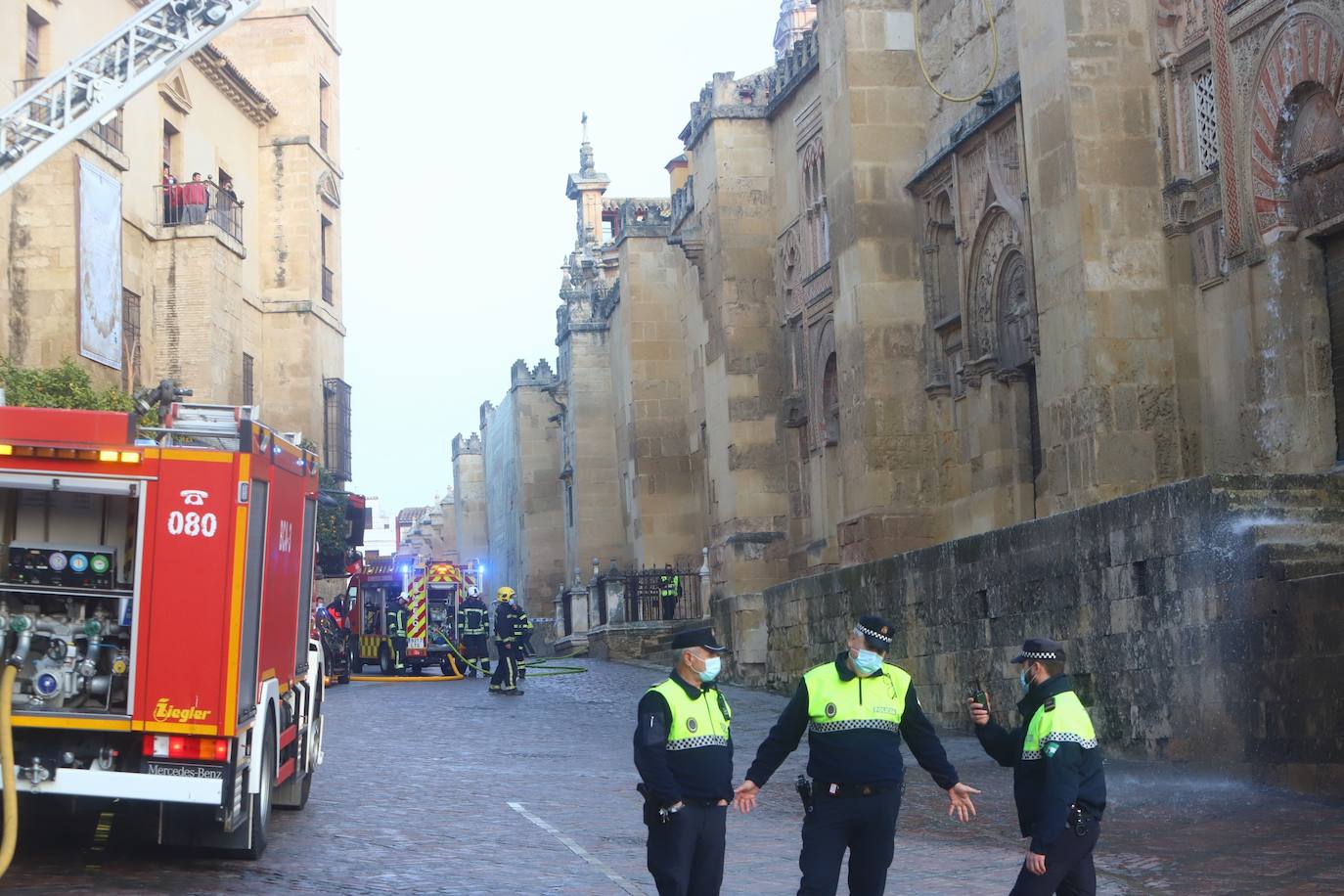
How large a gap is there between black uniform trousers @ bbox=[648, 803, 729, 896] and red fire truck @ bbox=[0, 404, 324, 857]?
10.9 feet

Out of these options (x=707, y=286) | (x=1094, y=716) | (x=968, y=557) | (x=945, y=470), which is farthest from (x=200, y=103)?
(x=1094, y=716)

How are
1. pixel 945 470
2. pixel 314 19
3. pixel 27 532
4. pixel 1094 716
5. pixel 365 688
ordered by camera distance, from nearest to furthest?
1. pixel 27 532
2. pixel 1094 716
3. pixel 945 470
4. pixel 365 688
5. pixel 314 19

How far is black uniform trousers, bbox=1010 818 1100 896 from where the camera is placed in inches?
312

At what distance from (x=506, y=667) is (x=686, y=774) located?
799 inches

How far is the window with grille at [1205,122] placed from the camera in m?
18.7

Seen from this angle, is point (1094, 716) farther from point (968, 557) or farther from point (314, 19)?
point (314, 19)

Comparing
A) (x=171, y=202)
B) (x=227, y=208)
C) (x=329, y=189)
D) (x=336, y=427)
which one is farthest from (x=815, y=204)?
(x=329, y=189)

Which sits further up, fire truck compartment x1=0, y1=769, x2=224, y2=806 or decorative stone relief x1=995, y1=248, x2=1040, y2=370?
decorative stone relief x1=995, y1=248, x2=1040, y2=370

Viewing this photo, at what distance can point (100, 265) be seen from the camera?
35719 millimetres

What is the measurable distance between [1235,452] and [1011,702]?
334cm

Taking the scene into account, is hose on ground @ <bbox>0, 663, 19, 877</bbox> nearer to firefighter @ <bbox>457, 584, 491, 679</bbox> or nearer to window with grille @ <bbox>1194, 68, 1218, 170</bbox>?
window with grille @ <bbox>1194, 68, 1218, 170</bbox>

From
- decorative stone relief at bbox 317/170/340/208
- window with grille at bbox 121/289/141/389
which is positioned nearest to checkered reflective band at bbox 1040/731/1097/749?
window with grille at bbox 121/289/141/389

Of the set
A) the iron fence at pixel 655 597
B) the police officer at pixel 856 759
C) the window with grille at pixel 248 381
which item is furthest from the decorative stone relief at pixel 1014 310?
the window with grille at pixel 248 381

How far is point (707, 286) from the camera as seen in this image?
35.0 m
